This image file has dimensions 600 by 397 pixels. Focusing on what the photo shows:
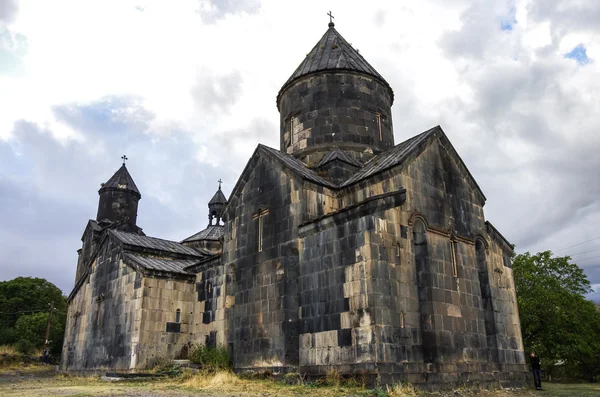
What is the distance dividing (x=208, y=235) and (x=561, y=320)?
1678cm

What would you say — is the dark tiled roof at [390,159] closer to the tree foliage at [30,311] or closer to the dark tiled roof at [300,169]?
the dark tiled roof at [300,169]

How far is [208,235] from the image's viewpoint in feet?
78.0

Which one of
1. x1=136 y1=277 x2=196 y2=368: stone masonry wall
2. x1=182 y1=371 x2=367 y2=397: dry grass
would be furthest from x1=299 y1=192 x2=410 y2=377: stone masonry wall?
x1=136 y1=277 x2=196 y2=368: stone masonry wall

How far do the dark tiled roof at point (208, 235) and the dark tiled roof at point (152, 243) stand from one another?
4.34 meters

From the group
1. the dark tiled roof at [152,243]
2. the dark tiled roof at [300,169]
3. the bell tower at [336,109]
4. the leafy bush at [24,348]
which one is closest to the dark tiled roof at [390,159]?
the dark tiled roof at [300,169]

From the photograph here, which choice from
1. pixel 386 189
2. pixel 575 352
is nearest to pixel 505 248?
pixel 386 189

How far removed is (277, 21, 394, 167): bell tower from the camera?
566 inches

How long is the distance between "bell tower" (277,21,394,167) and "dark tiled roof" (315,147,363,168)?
0.40m

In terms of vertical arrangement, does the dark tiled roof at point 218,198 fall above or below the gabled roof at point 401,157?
above

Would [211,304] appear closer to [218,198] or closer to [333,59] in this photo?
[333,59]

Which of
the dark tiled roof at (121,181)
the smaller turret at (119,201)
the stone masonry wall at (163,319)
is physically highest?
the dark tiled roof at (121,181)

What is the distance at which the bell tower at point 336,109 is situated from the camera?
14.4m

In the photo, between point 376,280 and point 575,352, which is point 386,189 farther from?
point 575,352

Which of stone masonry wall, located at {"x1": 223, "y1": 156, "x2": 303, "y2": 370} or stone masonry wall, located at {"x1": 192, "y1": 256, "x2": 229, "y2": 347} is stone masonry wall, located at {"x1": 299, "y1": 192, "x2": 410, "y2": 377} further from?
stone masonry wall, located at {"x1": 192, "y1": 256, "x2": 229, "y2": 347}
